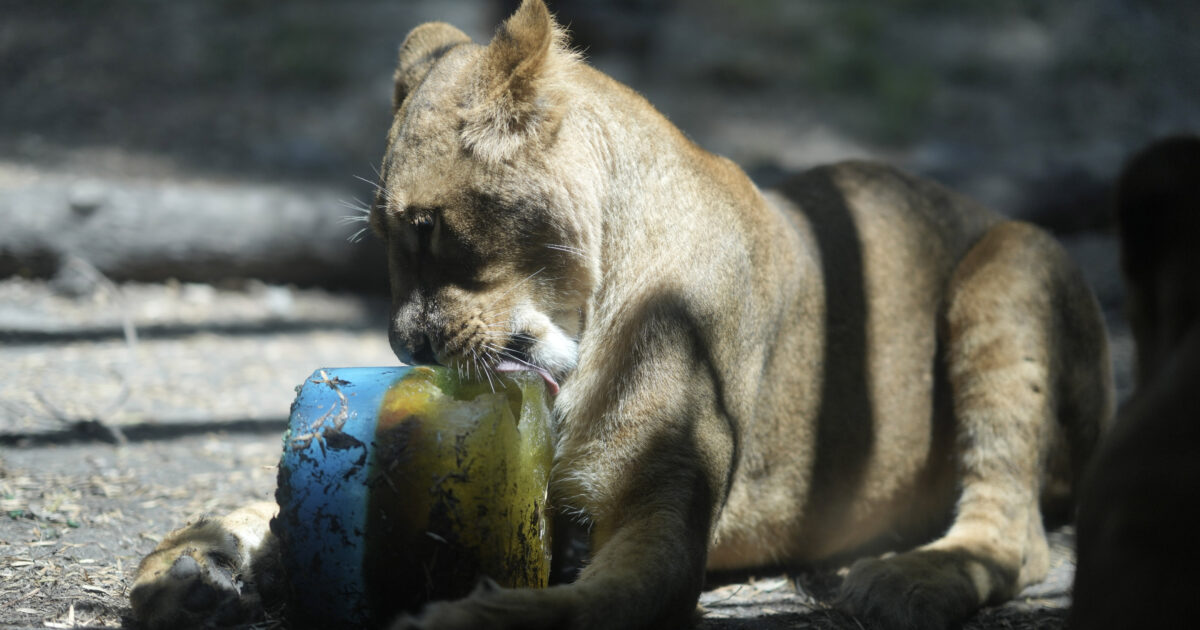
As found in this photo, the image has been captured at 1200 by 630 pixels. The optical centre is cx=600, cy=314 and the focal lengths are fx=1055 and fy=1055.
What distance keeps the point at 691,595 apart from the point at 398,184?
59.0 inches

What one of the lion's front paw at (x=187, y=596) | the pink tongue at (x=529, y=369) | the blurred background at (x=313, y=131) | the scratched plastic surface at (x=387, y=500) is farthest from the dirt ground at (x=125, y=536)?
the pink tongue at (x=529, y=369)

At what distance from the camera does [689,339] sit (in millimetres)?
3238

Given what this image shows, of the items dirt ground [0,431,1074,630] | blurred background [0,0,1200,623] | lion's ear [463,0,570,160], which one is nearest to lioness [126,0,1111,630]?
lion's ear [463,0,570,160]

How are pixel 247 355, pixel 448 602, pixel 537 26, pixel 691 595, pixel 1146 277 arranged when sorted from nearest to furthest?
pixel 1146 277, pixel 448 602, pixel 691 595, pixel 537 26, pixel 247 355

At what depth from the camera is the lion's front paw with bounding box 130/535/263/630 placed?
2.79m

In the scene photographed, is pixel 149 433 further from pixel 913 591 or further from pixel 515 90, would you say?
pixel 913 591

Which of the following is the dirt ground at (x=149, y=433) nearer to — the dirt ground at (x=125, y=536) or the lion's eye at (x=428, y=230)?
the dirt ground at (x=125, y=536)

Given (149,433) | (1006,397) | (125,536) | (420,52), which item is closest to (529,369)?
(420,52)

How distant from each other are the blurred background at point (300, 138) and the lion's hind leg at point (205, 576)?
646mm

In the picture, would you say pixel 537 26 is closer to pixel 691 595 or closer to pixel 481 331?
pixel 481 331

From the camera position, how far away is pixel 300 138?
35.0 feet

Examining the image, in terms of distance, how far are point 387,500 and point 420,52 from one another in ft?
5.93

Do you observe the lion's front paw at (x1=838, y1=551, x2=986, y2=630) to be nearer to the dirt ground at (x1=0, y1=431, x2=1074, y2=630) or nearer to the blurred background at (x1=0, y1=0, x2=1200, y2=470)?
the dirt ground at (x1=0, y1=431, x2=1074, y2=630)

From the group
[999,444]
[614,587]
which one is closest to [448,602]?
[614,587]
